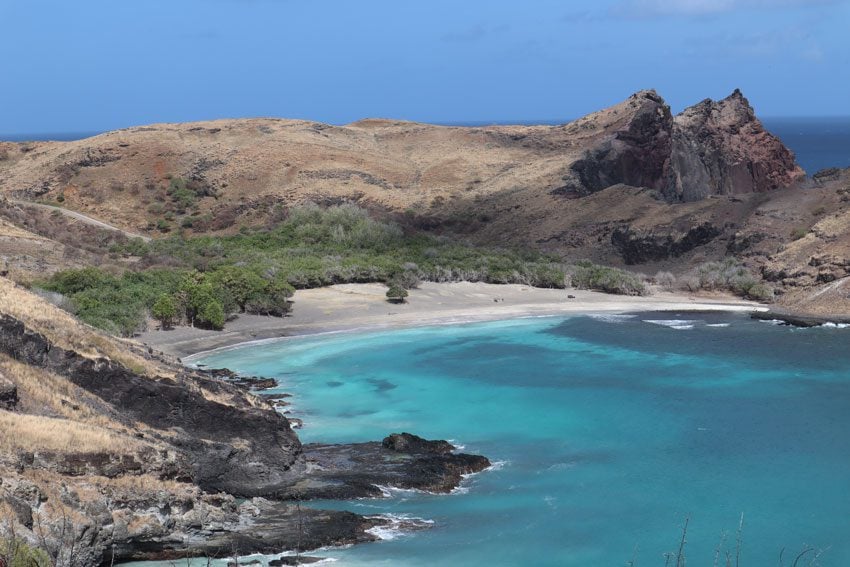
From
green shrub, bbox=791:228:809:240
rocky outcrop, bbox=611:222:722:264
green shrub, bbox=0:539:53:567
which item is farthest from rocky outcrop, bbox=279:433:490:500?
rocky outcrop, bbox=611:222:722:264

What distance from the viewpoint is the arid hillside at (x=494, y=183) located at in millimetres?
50656

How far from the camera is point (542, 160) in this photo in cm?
7212

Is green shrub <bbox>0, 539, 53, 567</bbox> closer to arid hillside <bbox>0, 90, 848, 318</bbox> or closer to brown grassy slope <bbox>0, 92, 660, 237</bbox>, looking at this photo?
arid hillside <bbox>0, 90, 848, 318</bbox>

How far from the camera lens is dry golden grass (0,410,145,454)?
1415 centimetres

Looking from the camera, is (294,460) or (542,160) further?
(542,160)

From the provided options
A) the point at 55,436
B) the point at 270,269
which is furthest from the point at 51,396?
the point at 270,269

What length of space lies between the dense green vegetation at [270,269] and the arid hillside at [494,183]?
394 cm

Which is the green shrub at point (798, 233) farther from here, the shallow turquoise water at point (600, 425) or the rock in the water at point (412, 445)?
the rock in the water at point (412, 445)

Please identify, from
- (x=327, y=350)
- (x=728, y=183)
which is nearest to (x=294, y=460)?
(x=327, y=350)

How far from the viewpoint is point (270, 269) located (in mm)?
42812

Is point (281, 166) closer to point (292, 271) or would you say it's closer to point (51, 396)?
point (292, 271)

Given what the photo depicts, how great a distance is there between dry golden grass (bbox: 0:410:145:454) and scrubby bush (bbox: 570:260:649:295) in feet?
105

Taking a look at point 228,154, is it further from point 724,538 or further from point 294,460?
point 724,538

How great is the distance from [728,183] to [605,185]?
332 inches
